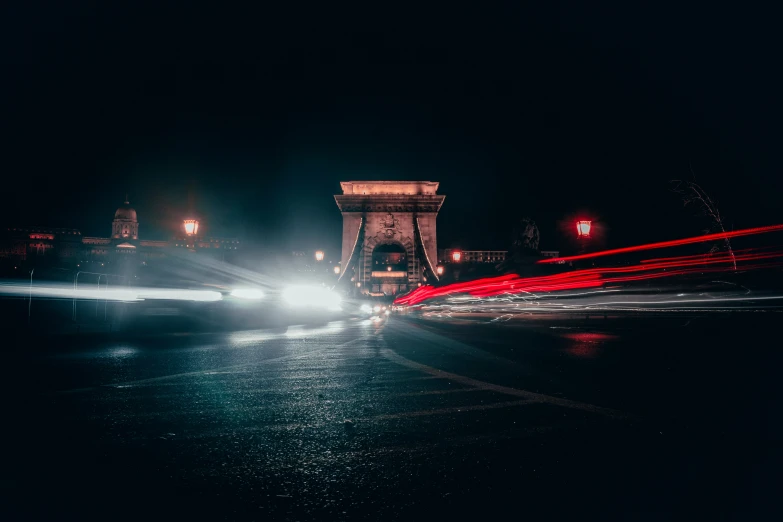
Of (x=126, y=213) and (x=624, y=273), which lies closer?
(x=624, y=273)

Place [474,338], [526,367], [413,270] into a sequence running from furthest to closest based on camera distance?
[413,270]
[474,338]
[526,367]

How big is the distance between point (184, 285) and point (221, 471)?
21.9 metres

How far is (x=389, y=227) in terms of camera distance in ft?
145

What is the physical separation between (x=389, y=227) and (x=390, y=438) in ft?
134

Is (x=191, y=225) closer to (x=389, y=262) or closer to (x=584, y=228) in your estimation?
(x=584, y=228)

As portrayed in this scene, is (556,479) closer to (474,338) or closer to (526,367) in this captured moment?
(526,367)

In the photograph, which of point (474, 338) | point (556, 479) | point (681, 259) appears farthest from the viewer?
point (681, 259)

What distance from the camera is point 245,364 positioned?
6.87 m

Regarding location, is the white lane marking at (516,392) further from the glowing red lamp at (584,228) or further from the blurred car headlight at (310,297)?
the glowing red lamp at (584,228)

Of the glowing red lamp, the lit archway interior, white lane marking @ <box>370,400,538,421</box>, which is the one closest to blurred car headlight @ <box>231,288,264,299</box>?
the glowing red lamp

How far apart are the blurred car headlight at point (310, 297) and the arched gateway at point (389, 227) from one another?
2023cm

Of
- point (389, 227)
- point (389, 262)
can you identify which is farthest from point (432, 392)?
point (389, 262)

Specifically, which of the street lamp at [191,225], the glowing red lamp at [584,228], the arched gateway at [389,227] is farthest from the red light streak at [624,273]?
the street lamp at [191,225]

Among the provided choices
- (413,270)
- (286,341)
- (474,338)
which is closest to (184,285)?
(286,341)
